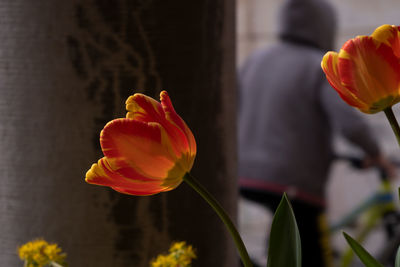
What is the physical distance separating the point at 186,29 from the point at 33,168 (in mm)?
252

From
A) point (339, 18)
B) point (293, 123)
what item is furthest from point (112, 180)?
point (339, 18)

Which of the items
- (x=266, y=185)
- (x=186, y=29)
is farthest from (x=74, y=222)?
(x=266, y=185)

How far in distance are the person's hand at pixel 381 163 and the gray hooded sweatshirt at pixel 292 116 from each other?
0.16 meters

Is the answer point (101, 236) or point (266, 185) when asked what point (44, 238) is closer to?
point (101, 236)

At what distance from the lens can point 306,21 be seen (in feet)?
10.6

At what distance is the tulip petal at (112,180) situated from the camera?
0.55 metres

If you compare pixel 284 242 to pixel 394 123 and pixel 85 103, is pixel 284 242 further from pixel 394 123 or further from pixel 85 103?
pixel 85 103

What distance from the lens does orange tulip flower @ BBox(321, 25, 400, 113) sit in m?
0.58

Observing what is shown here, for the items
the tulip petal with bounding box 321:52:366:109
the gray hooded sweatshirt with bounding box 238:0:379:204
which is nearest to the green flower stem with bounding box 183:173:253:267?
the tulip petal with bounding box 321:52:366:109

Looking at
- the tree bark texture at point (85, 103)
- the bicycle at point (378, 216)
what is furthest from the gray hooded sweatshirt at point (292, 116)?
the tree bark texture at point (85, 103)

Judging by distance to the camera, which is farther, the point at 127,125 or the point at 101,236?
the point at 101,236

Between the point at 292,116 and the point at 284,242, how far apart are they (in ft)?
8.28

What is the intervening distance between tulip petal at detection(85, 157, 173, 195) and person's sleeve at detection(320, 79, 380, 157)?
2.37 meters

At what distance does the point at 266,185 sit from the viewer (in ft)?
10.3
